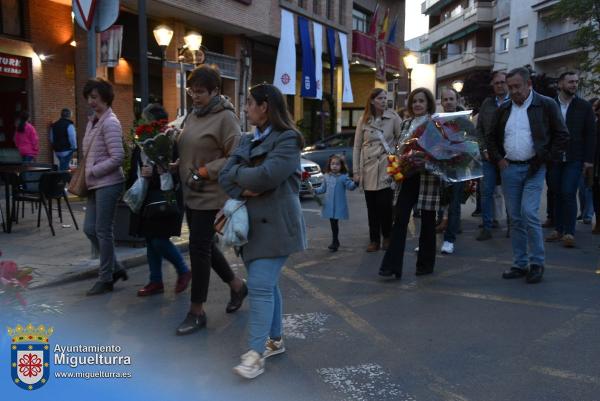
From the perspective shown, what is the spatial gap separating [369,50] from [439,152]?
2302 cm

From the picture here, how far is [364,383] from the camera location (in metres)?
3.36

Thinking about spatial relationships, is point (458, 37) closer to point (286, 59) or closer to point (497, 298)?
point (286, 59)

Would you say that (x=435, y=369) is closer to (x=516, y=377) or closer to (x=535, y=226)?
(x=516, y=377)

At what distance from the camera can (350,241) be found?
7953mm

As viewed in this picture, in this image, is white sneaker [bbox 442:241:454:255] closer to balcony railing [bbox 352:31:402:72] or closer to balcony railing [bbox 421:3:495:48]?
balcony railing [bbox 352:31:402:72]

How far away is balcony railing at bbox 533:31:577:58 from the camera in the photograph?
109 feet

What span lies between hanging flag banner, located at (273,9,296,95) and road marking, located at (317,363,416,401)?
53.5 ft

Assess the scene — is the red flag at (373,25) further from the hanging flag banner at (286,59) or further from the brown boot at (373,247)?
the brown boot at (373,247)

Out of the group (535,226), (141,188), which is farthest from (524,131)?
(141,188)

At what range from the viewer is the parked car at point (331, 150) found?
50.6 feet

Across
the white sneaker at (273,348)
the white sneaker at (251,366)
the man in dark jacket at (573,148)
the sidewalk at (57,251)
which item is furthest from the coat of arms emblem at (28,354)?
the man in dark jacket at (573,148)

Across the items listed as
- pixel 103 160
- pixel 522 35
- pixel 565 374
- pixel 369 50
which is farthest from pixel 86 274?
pixel 522 35

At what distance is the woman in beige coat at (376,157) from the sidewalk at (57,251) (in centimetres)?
247

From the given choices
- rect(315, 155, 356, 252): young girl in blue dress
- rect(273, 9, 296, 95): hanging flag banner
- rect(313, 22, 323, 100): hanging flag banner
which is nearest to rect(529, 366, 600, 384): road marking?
rect(315, 155, 356, 252): young girl in blue dress
